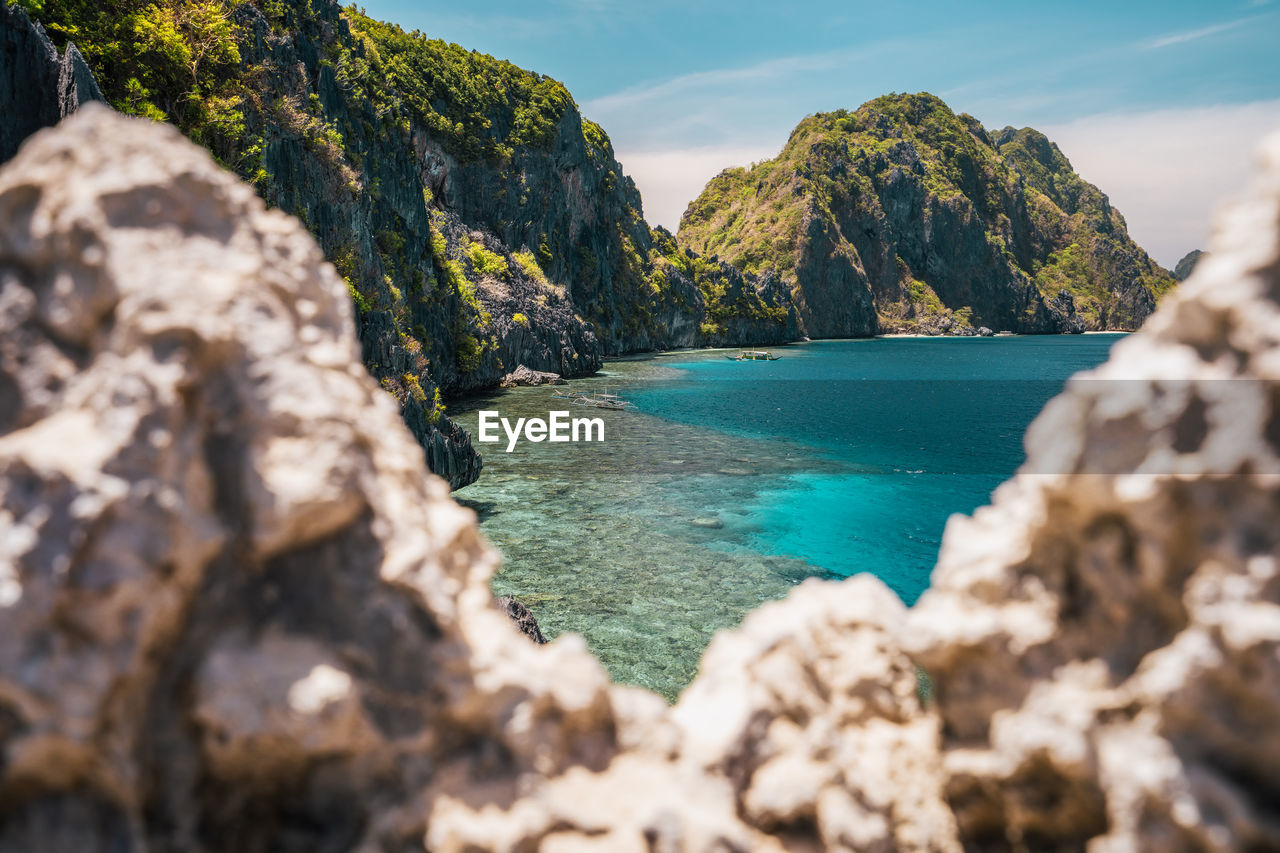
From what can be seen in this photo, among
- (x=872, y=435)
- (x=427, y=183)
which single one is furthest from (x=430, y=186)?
(x=872, y=435)

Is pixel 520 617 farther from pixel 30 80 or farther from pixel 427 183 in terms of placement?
pixel 427 183

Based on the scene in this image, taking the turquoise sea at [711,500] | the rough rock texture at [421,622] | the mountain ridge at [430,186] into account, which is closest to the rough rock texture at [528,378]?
the mountain ridge at [430,186]

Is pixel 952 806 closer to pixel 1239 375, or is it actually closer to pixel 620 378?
pixel 1239 375

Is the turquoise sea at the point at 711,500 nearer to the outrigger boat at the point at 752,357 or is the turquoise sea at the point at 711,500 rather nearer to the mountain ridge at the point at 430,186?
the mountain ridge at the point at 430,186

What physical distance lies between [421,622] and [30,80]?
69.2 ft

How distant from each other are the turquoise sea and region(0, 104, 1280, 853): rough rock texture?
16408mm

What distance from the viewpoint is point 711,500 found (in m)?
38.2

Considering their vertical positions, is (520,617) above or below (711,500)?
above

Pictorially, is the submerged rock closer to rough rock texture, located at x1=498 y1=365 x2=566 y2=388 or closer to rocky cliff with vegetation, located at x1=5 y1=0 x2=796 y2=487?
rocky cliff with vegetation, located at x1=5 y1=0 x2=796 y2=487

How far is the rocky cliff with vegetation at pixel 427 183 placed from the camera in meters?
28.5

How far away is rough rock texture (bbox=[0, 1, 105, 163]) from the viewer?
55.1ft

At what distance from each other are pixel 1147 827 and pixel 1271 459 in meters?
1.68

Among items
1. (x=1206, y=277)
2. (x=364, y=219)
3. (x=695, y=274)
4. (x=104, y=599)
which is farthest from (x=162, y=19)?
(x=695, y=274)

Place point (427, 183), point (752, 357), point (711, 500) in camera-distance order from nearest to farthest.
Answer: point (711, 500), point (427, 183), point (752, 357)
